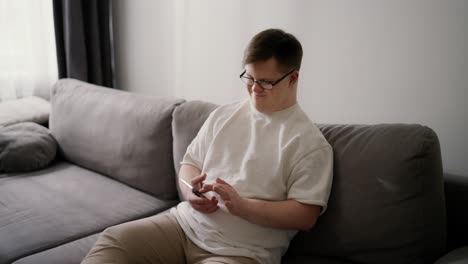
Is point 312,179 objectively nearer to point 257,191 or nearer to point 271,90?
point 257,191

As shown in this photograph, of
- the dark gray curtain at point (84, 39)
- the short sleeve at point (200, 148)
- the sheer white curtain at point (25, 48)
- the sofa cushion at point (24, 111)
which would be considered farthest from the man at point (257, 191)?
the sheer white curtain at point (25, 48)

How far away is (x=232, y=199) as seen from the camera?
1206 millimetres

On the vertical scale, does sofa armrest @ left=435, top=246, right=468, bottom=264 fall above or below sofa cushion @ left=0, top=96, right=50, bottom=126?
above

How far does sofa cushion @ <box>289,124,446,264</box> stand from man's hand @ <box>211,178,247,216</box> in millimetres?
265

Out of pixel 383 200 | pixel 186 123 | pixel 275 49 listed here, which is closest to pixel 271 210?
pixel 383 200

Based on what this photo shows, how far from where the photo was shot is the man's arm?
119 centimetres

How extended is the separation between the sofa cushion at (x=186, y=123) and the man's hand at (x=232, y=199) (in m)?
0.54

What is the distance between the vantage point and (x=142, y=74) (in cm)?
272

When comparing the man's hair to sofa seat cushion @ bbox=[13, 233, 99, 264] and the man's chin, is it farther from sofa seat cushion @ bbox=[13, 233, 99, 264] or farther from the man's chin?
sofa seat cushion @ bbox=[13, 233, 99, 264]

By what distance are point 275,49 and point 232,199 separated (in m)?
0.46

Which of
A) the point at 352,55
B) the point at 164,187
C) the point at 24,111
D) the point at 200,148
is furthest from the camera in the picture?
the point at 24,111

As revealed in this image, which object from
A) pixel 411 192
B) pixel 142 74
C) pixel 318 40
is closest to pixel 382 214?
pixel 411 192

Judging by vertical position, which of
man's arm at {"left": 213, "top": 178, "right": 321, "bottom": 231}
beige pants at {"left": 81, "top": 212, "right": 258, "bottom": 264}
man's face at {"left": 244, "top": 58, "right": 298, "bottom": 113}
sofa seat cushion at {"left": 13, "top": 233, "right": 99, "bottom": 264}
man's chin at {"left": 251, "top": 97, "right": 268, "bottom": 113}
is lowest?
sofa seat cushion at {"left": 13, "top": 233, "right": 99, "bottom": 264}

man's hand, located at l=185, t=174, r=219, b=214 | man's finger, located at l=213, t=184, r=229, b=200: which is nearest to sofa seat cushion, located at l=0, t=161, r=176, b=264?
man's hand, located at l=185, t=174, r=219, b=214
